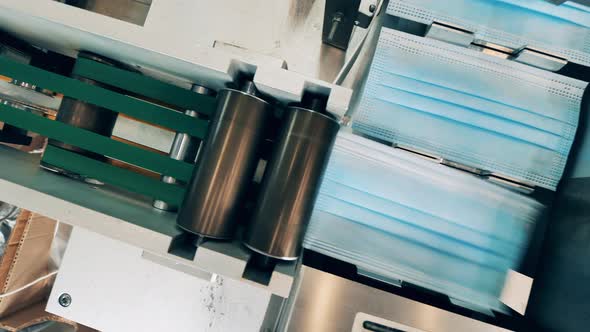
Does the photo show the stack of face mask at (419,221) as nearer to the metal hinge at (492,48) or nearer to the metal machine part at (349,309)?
the metal machine part at (349,309)

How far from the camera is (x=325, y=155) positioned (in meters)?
0.65

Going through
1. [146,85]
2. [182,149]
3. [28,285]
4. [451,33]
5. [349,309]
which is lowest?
[28,285]

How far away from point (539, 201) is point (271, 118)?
744mm

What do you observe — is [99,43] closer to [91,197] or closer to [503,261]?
[91,197]

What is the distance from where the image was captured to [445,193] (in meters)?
0.82

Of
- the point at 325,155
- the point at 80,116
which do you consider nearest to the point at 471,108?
the point at 325,155

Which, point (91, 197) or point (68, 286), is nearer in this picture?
point (91, 197)

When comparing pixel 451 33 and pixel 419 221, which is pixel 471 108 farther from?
pixel 419 221

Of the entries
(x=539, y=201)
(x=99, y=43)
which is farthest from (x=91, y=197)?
(x=539, y=201)

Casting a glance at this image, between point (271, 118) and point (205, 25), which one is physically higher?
point (205, 25)

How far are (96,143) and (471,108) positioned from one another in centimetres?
88

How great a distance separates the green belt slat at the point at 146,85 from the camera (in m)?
0.75

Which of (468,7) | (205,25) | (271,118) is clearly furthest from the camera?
(205,25)

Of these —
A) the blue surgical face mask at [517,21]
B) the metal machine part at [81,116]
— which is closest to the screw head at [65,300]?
the metal machine part at [81,116]
